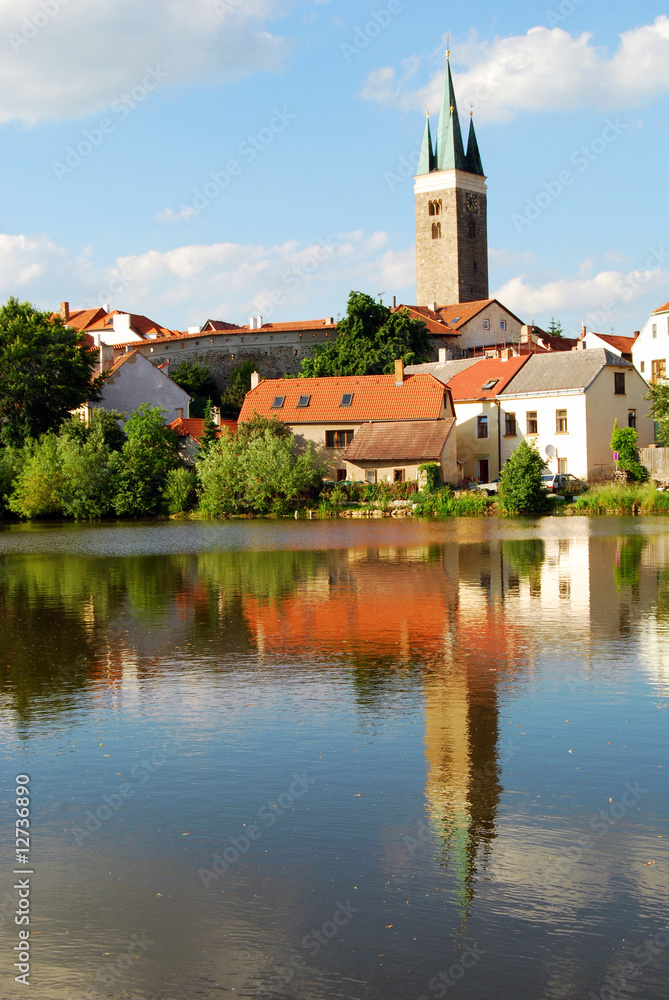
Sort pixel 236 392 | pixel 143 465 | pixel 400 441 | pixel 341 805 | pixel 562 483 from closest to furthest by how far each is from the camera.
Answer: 1. pixel 341 805
2. pixel 562 483
3. pixel 400 441
4. pixel 143 465
5. pixel 236 392

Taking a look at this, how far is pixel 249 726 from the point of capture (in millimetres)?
9336

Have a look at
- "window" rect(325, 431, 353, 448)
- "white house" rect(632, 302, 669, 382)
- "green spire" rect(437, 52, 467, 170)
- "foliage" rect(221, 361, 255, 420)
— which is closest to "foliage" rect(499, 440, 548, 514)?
"window" rect(325, 431, 353, 448)

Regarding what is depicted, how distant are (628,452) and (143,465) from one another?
27.5 m

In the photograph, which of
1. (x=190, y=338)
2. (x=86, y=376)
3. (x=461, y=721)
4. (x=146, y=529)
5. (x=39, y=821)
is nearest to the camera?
(x=39, y=821)

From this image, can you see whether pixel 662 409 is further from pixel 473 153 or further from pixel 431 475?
pixel 473 153

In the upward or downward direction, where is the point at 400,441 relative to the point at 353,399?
downward

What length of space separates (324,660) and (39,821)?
5.61 metres

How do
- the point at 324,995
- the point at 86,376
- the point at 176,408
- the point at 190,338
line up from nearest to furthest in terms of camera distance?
1. the point at 324,995
2. the point at 86,376
3. the point at 176,408
4. the point at 190,338

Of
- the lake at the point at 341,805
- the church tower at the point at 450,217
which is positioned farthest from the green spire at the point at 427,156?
the lake at the point at 341,805

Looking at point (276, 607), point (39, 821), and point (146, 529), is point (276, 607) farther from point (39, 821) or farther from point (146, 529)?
point (146, 529)

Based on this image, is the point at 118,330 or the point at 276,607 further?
the point at 118,330

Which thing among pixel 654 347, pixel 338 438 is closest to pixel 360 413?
pixel 338 438

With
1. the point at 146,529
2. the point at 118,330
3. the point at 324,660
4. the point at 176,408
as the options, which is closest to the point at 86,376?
the point at 176,408

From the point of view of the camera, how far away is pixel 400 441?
55594mm
